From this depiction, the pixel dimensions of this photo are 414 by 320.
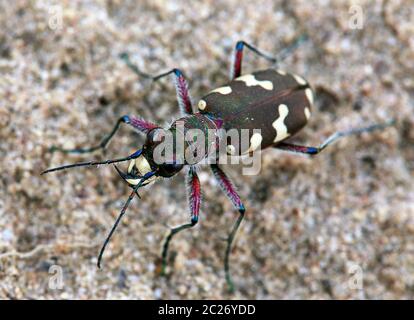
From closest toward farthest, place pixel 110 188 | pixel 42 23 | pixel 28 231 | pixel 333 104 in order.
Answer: pixel 28 231 < pixel 110 188 < pixel 42 23 < pixel 333 104

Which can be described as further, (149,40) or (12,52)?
(149,40)

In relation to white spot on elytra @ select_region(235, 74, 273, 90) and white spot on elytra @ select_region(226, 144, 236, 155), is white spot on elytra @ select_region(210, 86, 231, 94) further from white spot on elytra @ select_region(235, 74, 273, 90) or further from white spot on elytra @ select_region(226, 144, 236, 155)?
white spot on elytra @ select_region(226, 144, 236, 155)

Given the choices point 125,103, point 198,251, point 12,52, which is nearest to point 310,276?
point 198,251

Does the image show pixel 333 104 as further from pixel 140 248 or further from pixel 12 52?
pixel 12 52

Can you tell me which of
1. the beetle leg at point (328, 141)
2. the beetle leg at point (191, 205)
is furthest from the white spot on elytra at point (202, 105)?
the beetle leg at point (328, 141)

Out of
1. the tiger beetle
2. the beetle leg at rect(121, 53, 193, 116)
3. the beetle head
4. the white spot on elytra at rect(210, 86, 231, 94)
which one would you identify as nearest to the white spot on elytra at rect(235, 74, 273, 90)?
the tiger beetle

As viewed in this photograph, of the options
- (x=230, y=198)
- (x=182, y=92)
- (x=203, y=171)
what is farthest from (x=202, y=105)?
(x=230, y=198)
